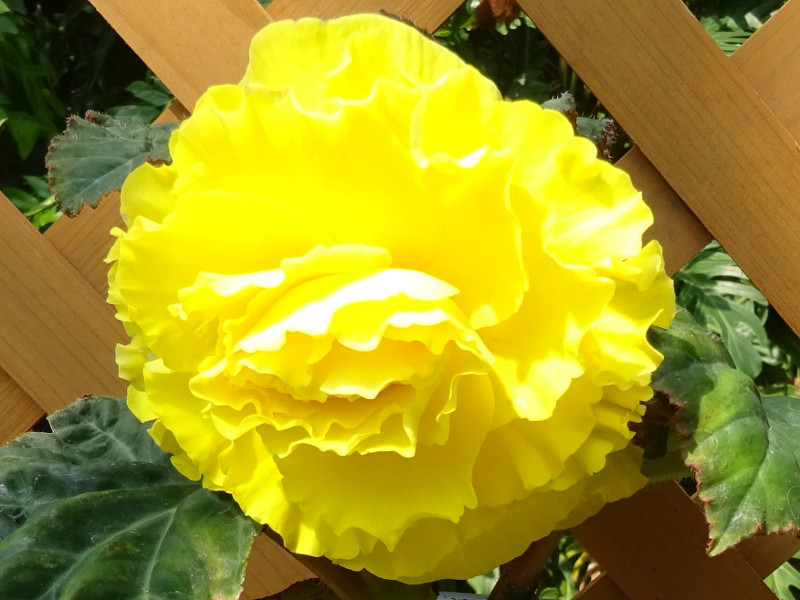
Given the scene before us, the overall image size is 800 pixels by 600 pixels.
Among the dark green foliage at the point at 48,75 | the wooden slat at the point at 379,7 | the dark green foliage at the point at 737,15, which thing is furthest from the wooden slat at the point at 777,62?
the dark green foliage at the point at 48,75

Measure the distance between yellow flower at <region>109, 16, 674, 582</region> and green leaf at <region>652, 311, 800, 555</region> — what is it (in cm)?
6

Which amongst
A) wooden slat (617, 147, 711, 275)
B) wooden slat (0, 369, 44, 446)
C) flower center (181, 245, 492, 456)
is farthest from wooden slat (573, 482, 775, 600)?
wooden slat (0, 369, 44, 446)

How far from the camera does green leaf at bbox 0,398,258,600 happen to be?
0.39 m

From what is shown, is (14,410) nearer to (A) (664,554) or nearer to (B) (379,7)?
(B) (379,7)

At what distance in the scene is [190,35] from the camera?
70 centimetres

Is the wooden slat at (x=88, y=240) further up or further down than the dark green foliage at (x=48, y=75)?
further down

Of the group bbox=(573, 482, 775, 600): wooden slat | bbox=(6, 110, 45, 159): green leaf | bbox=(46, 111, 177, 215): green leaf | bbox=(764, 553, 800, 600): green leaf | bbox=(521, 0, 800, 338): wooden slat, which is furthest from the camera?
bbox=(6, 110, 45, 159): green leaf

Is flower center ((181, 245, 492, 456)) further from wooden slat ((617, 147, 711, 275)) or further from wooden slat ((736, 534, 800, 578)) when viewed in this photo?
wooden slat ((736, 534, 800, 578))

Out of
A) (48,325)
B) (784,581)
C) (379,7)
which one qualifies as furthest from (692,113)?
(784,581)

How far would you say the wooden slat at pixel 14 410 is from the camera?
2.70 feet

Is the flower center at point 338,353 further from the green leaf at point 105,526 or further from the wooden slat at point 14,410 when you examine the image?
the wooden slat at point 14,410

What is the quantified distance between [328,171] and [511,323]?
0.11m

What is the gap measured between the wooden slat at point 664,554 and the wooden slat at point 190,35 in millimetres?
599

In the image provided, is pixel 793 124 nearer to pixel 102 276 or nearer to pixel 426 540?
pixel 426 540
